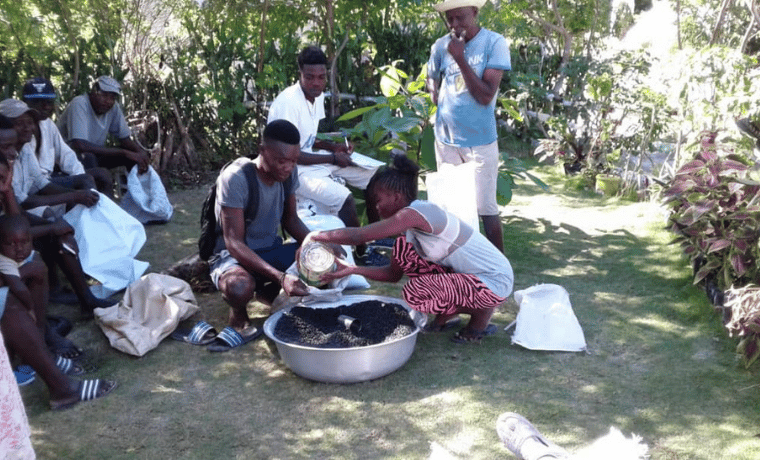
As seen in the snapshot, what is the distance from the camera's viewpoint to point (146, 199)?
5605 mm

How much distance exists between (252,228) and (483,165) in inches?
58.6

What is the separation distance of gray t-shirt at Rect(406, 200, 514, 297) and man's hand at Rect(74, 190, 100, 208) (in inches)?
80.5

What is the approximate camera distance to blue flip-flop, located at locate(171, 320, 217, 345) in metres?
3.61

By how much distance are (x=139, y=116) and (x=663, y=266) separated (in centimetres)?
468

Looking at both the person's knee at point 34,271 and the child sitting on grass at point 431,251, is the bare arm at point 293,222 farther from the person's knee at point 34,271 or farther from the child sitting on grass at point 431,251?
the person's knee at point 34,271

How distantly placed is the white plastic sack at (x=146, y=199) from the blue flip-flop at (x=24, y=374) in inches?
94.9

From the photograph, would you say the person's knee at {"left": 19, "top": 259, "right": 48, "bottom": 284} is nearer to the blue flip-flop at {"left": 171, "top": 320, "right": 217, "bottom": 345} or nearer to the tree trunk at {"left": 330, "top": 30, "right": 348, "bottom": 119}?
the blue flip-flop at {"left": 171, "top": 320, "right": 217, "bottom": 345}

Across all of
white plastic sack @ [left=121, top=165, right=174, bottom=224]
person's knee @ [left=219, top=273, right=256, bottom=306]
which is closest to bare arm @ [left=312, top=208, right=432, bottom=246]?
person's knee @ [left=219, top=273, right=256, bottom=306]

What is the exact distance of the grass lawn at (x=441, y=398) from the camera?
2.72 m

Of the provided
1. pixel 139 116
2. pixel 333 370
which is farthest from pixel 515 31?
pixel 333 370

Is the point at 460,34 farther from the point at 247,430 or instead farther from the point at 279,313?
the point at 247,430

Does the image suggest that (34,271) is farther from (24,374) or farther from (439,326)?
(439,326)

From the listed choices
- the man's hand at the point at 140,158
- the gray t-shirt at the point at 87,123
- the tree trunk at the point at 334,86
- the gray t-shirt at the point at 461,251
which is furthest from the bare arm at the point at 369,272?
the tree trunk at the point at 334,86

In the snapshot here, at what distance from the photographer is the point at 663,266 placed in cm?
459
